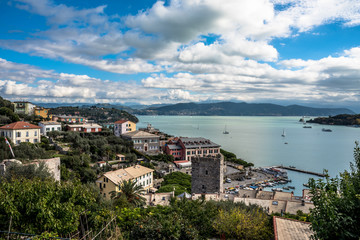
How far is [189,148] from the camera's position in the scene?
2018 inches

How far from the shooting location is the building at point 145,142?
48.8 metres

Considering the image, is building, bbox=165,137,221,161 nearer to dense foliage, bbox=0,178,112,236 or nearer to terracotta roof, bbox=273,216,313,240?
terracotta roof, bbox=273,216,313,240

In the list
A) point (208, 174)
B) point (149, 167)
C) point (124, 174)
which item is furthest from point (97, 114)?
point (208, 174)

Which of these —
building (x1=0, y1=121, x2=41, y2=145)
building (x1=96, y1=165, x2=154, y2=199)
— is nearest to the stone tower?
building (x1=96, y1=165, x2=154, y2=199)

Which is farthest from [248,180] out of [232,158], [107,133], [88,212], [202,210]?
[88,212]

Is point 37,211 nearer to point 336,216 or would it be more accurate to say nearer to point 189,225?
point 189,225

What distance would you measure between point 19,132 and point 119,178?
17.5 metres

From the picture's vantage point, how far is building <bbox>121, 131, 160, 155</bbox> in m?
48.8

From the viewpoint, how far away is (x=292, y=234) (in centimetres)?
838

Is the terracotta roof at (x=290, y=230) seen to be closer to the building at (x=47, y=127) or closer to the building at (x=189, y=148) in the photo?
the building at (x=47, y=127)

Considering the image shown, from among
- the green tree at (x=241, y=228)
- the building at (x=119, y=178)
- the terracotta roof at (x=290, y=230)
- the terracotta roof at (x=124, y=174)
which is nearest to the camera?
the terracotta roof at (x=290, y=230)

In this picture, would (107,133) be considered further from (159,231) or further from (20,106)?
(159,231)

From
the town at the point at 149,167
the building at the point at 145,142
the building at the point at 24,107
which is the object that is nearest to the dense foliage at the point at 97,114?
the building at the point at 24,107

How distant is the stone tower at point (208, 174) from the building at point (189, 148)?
30374mm
